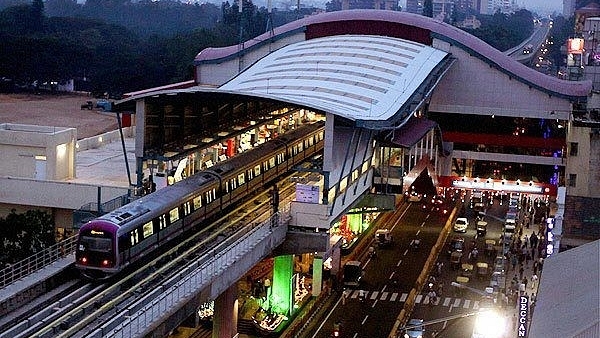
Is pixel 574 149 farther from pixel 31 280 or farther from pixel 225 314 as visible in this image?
pixel 31 280

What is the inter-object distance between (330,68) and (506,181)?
488 inches

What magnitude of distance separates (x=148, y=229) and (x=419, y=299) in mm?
12641

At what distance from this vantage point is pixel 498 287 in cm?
3039

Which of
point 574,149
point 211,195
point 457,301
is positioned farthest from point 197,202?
point 574,149

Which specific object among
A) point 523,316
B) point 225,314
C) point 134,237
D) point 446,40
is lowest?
point 225,314

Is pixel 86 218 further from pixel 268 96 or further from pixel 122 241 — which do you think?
pixel 268 96

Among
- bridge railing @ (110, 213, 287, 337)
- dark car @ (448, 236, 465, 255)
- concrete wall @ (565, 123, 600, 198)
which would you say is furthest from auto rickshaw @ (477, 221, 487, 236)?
bridge railing @ (110, 213, 287, 337)

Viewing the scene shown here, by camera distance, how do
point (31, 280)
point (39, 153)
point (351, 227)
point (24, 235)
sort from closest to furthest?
point (31, 280)
point (24, 235)
point (39, 153)
point (351, 227)

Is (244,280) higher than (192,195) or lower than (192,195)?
lower

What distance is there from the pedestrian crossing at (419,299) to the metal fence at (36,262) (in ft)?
37.0

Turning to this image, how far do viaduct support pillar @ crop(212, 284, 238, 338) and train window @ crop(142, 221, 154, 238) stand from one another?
2.78 meters

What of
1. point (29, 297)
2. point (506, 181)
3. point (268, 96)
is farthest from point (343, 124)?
point (506, 181)

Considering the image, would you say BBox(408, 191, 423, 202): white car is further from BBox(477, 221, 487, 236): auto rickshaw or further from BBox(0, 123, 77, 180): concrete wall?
BBox(0, 123, 77, 180): concrete wall

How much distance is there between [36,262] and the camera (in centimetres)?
2419
